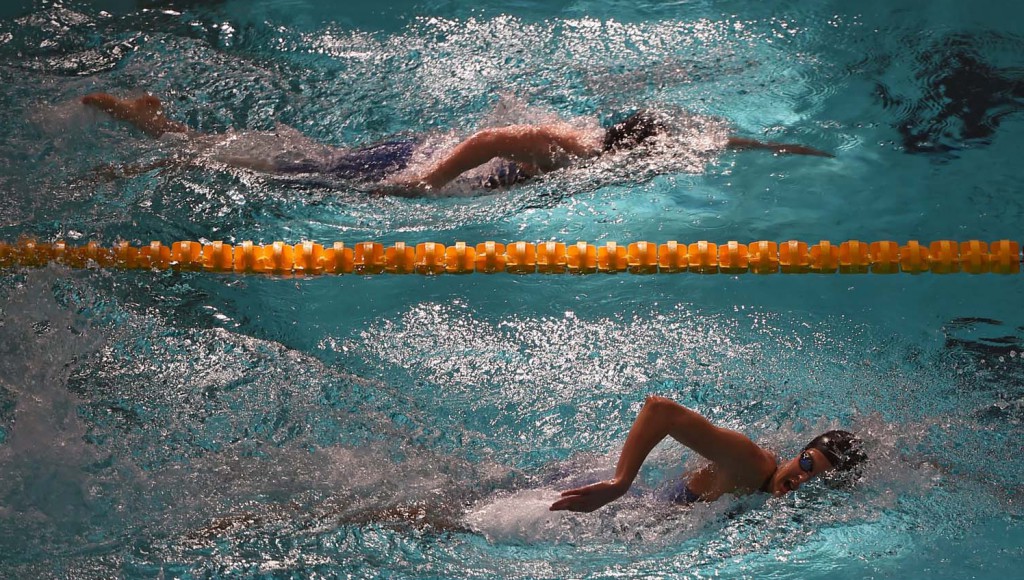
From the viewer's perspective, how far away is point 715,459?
2.69 meters

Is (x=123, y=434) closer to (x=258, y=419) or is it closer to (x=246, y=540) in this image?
(x=258, y=419)

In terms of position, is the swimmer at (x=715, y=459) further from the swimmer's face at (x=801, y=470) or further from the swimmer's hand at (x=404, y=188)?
the swimmer's hand at (x=404, y=188)

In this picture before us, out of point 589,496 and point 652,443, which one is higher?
point 652,443

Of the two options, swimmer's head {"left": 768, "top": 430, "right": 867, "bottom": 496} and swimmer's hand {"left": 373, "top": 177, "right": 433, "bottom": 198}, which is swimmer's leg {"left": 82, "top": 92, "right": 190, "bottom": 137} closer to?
swimmer's hand {"left": 373, "top": 177, "right": 433, "bottom": 198}

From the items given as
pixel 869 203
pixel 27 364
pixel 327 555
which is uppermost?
pixel 869 203

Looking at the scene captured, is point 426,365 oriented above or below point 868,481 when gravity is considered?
above

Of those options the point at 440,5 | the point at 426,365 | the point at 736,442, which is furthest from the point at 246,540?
the point at 440,5

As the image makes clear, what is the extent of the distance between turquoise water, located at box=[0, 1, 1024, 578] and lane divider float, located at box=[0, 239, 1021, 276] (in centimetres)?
10

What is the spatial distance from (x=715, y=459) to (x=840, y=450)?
405 mm

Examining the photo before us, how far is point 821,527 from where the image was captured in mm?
2910

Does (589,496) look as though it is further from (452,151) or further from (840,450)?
(452,151)

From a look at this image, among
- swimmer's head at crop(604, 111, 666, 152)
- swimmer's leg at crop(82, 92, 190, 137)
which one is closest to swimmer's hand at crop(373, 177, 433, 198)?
swimmer's head at crop(604, 111, 666, 152)

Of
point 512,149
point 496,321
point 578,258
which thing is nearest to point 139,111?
point 512,149

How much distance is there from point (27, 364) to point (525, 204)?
83.9 inches
